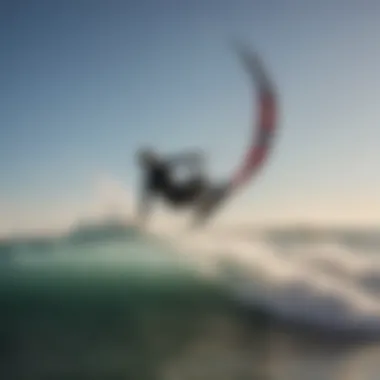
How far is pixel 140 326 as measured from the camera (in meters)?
1.80

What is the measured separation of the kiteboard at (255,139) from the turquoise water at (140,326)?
0.50ft

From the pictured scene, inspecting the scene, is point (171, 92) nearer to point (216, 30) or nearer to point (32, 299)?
point (216, 30)

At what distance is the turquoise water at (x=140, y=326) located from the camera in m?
1.79

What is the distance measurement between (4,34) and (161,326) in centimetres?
79

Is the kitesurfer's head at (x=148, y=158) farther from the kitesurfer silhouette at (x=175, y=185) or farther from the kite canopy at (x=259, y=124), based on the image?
the kite canopy at (x=259, y=124)

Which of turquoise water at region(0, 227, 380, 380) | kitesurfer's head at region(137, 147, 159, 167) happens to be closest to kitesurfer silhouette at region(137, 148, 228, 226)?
kitesurfer's head at region(137, 147, 159, 167)

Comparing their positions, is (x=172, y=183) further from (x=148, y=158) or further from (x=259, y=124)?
(x=259, y=124)

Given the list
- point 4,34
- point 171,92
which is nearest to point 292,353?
point 171,92

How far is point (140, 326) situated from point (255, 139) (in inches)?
20.5

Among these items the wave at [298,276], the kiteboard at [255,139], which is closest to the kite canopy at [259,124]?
the kiteboard at [255,139]

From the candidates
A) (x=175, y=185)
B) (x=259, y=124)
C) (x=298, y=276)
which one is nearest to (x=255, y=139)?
(x=259, y=124)

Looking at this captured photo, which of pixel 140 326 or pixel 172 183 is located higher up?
pixel 172 183

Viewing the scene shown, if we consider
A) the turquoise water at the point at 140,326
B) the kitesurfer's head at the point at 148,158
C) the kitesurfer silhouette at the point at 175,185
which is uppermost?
the kitesurfer's head at the point at 148,158

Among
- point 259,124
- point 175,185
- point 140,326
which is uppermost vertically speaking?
point 259,124
